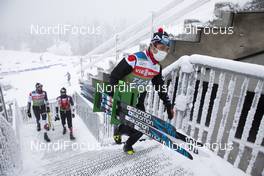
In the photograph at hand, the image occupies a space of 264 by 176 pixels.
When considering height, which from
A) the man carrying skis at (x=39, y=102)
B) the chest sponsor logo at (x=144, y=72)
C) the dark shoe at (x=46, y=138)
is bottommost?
the dark shoe at (x=46, y=138)

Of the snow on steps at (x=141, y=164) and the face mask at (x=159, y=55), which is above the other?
the face mask at (x=159, y=55)

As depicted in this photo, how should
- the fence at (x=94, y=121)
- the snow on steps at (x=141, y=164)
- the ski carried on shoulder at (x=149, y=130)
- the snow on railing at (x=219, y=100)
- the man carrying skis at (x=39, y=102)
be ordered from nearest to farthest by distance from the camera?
the snow on railing at (x=219, y=100)
the snow on steps at (x=141, y=164)
the ski carried on shoulder at (x=149, y=130)
the fence at (x=94, y=121)
the man carrying skis at (x=39, y=102)

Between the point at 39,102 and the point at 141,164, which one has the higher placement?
the point at 141,164

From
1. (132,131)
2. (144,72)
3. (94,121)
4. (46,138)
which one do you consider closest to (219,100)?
(144,72)

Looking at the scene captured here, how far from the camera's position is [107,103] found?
2707mm

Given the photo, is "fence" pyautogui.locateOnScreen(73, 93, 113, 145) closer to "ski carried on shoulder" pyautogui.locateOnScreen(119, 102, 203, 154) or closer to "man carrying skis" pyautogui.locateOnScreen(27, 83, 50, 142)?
"man carrying skis" pyautogui.locateOnScreen(27, 83, 50, 142)

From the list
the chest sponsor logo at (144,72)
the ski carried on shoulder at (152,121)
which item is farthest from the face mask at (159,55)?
the ski carried on shoulder at (152,121)

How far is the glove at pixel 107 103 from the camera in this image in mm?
2653

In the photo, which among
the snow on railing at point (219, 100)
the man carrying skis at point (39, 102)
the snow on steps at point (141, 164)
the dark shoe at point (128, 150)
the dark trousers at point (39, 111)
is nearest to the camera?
the snow on railing at point (219, 100)

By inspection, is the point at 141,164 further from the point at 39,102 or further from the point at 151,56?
the point at 39,102

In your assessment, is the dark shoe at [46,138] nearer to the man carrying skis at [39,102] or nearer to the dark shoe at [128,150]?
the man carrying skis at [39,102]

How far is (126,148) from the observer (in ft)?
8.83

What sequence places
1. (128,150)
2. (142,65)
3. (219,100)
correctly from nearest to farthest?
(219,100) → (142,65) → (128,150)

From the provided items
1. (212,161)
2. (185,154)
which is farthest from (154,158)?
(212,161)
